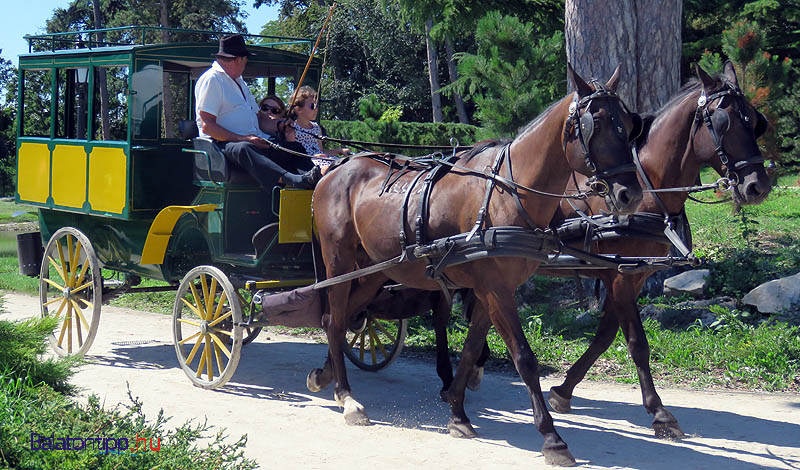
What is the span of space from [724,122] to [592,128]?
1.31 m

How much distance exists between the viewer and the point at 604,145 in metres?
5.01

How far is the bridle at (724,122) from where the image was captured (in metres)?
5.78

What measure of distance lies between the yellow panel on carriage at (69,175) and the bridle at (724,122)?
18.0 ft

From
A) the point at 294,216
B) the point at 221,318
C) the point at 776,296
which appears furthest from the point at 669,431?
the point at 221,318

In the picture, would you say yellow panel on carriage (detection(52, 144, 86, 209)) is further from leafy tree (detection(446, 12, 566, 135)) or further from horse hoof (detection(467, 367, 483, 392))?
leafy tree (detection(446, 12, 566, 135))

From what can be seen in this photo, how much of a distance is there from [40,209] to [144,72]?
245 centimetres

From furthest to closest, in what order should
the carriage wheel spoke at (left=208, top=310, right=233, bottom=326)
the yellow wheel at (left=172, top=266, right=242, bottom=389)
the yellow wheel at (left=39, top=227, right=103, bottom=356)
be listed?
the yellow wheel at (left=39, top=227, right=103, bottom=356) → the carriage wheel spoke at (left=208, top=310, right=233, bottom=326) → the yellow wheel at (left=172, top=266, right=242, bottom=389)

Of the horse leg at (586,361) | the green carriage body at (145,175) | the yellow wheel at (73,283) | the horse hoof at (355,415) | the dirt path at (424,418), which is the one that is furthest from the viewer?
the yellow wheel at (73,283)

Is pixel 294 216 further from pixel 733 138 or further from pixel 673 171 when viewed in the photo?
pixel 733 138

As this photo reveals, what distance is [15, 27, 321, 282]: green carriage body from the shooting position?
7.37 metres

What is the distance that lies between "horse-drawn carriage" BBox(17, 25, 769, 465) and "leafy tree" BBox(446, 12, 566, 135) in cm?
232

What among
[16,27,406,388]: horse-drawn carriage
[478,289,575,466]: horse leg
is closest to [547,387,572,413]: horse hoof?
[478,289,575,466]: horse leg

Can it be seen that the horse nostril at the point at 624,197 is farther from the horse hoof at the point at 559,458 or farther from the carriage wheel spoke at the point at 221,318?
the carriage wheel spoke at the point at 221,318

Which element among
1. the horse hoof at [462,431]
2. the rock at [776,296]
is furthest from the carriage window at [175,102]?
the rock at [776,296]
